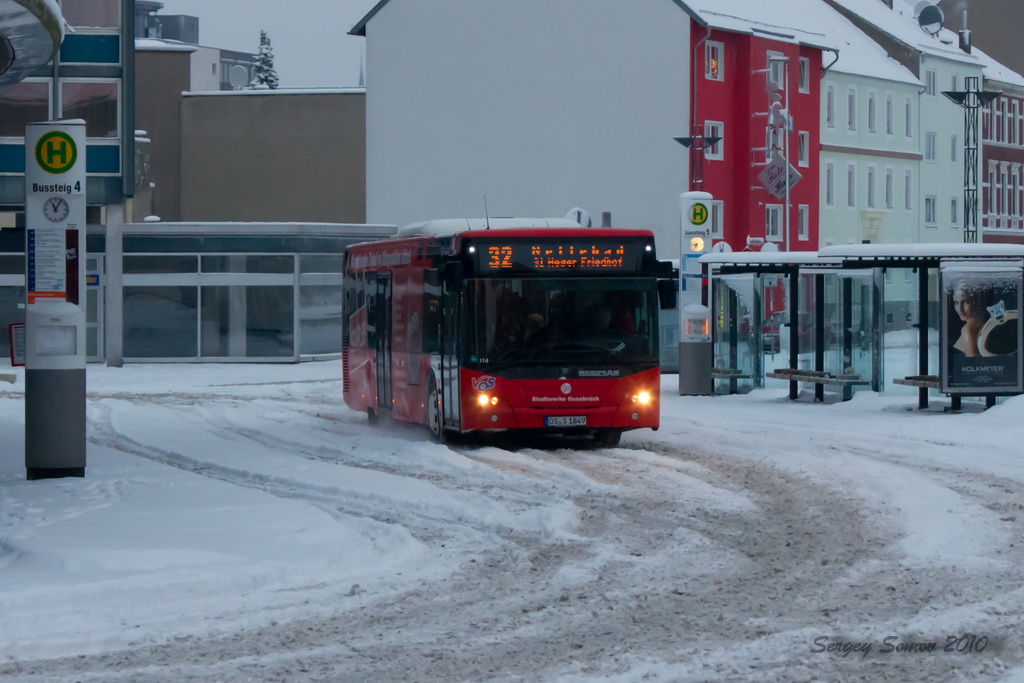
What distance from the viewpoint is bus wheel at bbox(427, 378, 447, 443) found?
20.2 meters

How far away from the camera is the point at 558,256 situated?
1958 centimetres

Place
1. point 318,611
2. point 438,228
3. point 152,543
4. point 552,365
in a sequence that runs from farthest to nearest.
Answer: point 438,228 → point 552,365 → point 152,543 → point 318,611

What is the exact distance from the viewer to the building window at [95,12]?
41250mm

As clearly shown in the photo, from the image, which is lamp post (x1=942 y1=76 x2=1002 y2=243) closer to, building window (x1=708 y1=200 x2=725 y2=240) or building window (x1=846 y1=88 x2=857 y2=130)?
building window (x1=708 y1=200 x2=725 y2=240)

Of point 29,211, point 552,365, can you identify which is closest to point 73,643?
point 29,211

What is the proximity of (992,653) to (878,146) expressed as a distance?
66024mm

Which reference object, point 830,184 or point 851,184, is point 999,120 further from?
point 830,184

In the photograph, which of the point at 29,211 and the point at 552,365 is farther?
the point at 552,365

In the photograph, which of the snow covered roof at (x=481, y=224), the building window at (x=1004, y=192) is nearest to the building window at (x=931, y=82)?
the building window at (x=1004, y=192)

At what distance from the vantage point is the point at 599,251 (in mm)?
19656

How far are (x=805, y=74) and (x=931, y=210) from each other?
40.9 ft

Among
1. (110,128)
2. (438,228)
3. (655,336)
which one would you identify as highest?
(110,128)

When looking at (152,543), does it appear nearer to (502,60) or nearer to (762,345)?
(762,345)

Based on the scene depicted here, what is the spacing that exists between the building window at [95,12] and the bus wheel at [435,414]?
77.3 ft
